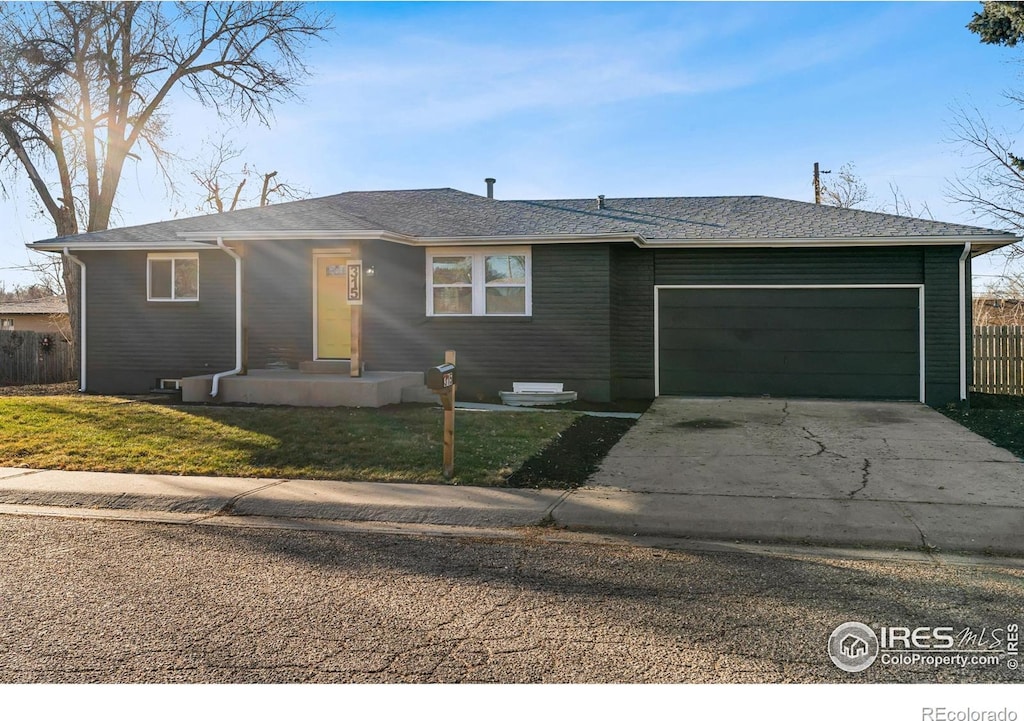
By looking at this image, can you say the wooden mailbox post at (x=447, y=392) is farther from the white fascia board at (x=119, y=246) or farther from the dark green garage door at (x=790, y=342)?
the white fascia board at (x=119, y=246)

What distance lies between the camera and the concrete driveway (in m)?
6.05

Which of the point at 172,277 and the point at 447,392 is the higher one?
the point at 172,277

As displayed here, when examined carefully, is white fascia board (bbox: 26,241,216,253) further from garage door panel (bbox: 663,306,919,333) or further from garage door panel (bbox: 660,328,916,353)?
garage door panel (bbox: 660,328,916,353)

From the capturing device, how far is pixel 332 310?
15.7 meters

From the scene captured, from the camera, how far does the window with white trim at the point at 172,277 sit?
16.5m

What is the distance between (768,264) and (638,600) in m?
12.0

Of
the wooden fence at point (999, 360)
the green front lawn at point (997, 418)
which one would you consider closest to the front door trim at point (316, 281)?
the green front lawn at point (997, 418)

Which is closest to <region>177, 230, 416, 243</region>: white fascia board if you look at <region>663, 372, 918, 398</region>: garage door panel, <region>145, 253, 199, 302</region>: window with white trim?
<region>145, 253, 199, 302</region>: window with white trim

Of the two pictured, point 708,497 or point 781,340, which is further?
point 781,340

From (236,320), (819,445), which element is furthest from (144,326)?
(819,445)

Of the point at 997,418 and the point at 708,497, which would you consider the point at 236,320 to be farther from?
the point at 997,418

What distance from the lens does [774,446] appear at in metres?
9.72
